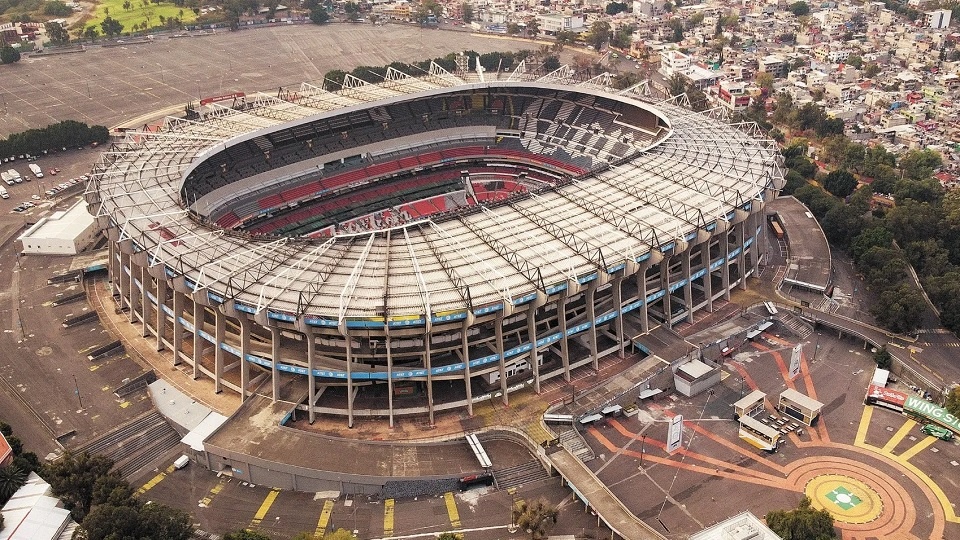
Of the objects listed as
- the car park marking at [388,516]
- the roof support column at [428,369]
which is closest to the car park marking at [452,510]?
the car park marking at [388,516]

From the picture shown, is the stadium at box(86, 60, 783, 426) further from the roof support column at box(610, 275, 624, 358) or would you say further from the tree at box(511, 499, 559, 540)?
the tree at box(511, 499, 559, 540)

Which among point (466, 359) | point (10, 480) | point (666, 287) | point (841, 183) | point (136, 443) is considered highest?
point (466, 359)

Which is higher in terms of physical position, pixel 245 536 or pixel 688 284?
pixel 688 284

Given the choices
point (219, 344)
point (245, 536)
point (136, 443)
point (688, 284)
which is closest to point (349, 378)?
point (219, 344)

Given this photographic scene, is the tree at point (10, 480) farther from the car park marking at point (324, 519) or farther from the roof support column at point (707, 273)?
the roof support column at point (707, 273)

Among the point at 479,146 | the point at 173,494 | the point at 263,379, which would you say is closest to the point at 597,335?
the point at 263,379

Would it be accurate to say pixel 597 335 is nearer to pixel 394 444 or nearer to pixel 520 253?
pixel 520 253

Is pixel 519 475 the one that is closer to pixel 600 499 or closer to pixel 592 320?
pixel 600 499
